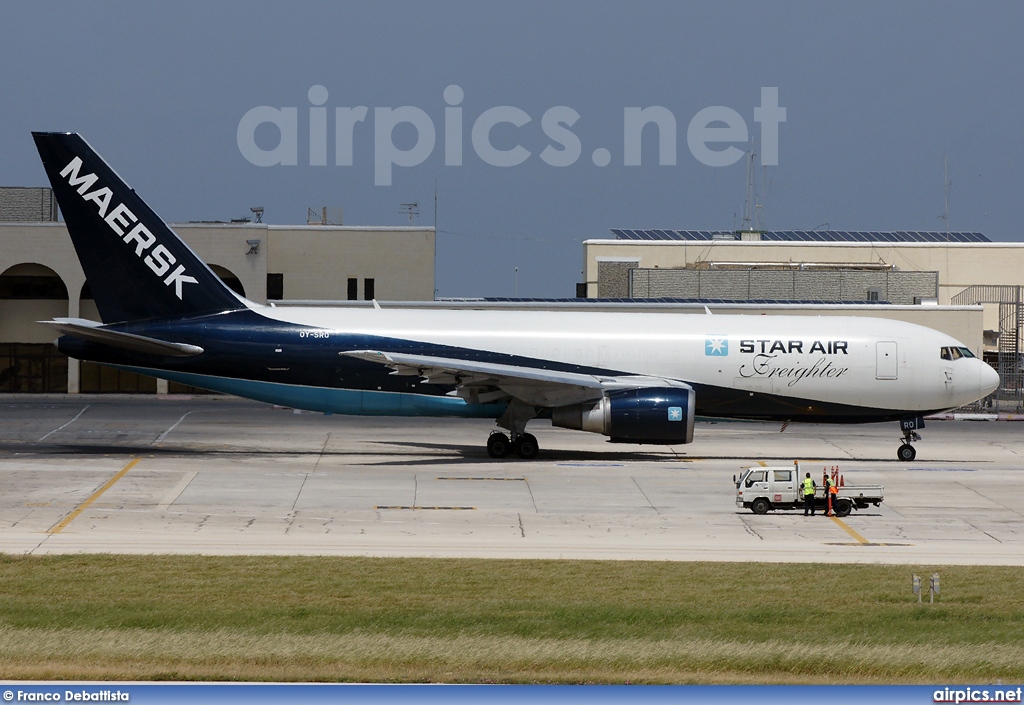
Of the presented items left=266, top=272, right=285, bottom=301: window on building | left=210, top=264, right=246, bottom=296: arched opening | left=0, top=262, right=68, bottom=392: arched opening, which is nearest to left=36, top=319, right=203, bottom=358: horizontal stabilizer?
left=210, top=264, right=246, bottom=296: arched opening

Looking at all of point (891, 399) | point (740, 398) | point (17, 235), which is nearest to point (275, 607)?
point (740, 398)

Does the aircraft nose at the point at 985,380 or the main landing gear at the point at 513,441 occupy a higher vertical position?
the aircraft nose at the point at 985,380

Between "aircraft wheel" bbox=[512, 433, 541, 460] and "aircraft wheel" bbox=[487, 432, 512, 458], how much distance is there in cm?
23

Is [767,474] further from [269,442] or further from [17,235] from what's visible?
[17,235]

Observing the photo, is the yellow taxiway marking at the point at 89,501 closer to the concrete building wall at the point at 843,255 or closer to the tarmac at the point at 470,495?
the tarmac at the point at 470,495

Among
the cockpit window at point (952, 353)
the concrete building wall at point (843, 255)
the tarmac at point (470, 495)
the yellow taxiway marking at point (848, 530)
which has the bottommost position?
the yellow taxiway marking at point (848, 530)

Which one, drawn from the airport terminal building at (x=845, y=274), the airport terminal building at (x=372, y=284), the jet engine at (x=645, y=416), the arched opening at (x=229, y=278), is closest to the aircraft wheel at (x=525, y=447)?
the jet engine at (x=645, y=416)

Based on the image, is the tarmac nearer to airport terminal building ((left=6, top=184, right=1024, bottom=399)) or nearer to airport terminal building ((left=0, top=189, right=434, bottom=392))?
airport terminal building ((left=6, top=184, right=1024, bottom=399))

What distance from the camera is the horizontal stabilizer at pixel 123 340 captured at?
1499 inches

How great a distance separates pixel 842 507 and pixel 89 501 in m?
17.4

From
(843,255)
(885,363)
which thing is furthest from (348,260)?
(885,363)

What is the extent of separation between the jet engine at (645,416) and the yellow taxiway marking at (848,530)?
29.6ft

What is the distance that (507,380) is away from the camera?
37.4 metres

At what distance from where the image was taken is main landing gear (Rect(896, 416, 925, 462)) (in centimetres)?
4019
